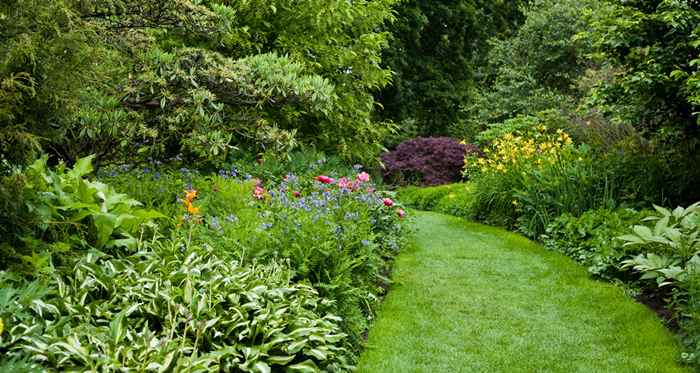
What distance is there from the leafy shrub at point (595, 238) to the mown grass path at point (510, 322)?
0.57 ft

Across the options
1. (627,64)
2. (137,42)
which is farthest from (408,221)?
(137,42)

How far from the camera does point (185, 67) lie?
5414 millimetres

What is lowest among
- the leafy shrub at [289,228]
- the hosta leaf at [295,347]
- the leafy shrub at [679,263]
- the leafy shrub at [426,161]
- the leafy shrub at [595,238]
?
the leafy shrub at [426,161]

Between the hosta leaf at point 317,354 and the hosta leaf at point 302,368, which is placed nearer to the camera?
the hosta leaf at point 302,368

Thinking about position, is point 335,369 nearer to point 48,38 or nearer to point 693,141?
point 48,38

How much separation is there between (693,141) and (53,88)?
6724 millimetres

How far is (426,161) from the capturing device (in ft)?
54.2

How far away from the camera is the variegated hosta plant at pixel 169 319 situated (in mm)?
3006

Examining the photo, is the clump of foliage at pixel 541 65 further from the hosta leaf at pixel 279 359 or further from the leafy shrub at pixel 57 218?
the hosta leaf at pixel 279 359

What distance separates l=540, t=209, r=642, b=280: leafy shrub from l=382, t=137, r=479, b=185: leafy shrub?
8434 millimetres

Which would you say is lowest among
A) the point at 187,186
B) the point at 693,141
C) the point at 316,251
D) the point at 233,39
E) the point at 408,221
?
the point at 408,221

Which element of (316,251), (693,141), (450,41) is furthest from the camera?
(450,41)

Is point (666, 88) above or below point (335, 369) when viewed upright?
above

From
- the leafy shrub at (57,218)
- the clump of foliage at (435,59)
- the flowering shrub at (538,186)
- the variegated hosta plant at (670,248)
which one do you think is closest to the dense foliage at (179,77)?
the leafy shrub at (57,218)
